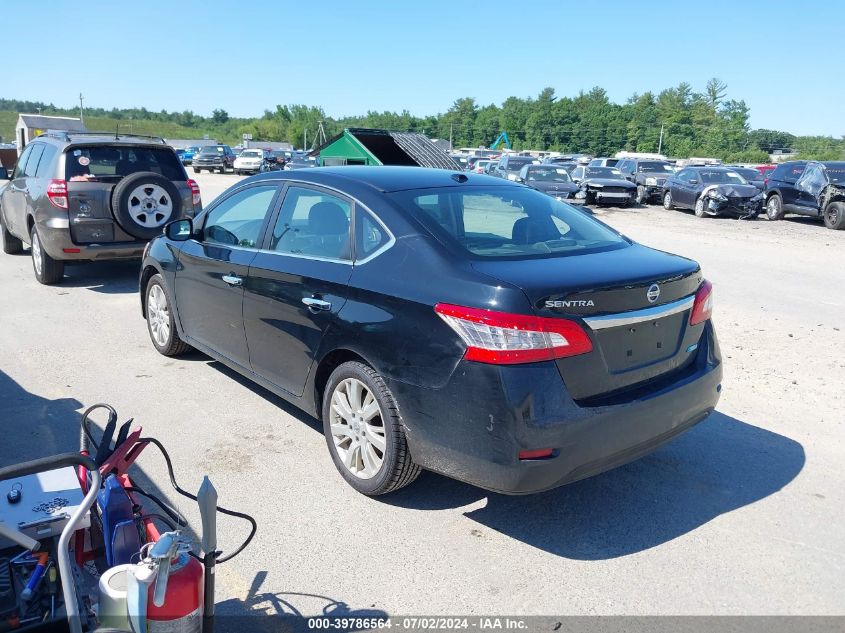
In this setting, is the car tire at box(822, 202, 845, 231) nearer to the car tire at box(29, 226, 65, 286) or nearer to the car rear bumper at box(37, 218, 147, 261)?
the car rear bumper at box(37, 218, 147, 261)

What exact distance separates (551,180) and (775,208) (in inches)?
261

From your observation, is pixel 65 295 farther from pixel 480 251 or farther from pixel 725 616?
pixel 725 616

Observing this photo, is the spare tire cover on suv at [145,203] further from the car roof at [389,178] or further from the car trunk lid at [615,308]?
the car trunk lid at [615,308]

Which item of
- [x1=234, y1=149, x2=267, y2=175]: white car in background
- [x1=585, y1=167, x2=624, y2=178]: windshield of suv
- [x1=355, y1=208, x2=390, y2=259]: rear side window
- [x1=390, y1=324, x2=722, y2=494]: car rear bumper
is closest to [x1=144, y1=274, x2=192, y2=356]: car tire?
[x1=355, y1=208, x2=390, y2=259]: rear side window

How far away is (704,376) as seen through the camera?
364cm

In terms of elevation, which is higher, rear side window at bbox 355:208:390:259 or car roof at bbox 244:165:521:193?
car roof at bbox 244:165:521:193

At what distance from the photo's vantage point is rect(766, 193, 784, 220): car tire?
20.3m

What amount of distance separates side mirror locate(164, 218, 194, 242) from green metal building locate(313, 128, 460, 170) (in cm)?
1633

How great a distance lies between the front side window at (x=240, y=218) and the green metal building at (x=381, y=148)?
1645 cm

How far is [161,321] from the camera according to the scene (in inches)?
237

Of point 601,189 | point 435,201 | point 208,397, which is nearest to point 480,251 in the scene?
point 435,201

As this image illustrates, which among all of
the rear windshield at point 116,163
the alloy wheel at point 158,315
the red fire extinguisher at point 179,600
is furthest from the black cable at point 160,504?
the rear windshield at point 116,163

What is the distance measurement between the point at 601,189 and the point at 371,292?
21266mm

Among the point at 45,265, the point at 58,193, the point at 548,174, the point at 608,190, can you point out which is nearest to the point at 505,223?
the point at 58,193
